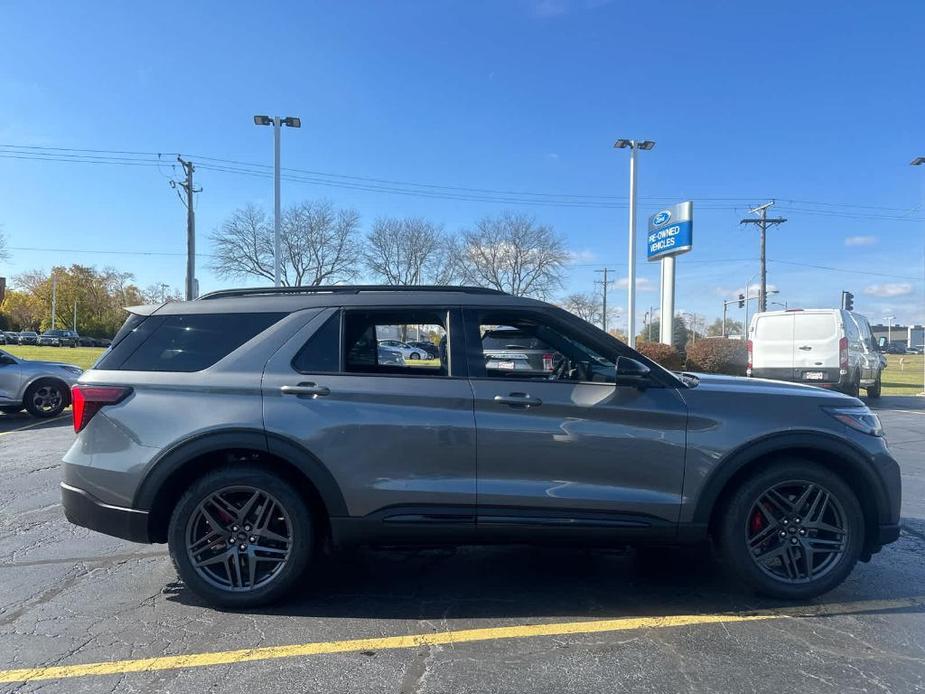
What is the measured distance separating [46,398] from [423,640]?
10521mm

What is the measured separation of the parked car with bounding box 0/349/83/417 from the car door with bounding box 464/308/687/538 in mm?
10122

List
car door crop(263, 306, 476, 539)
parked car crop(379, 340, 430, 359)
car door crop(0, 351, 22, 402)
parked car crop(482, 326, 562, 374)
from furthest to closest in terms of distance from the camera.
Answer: car door crop(0, 351, 22, 402) < parked car crop(379, 340, 430, 359) < parked car crop(482, 326, 562, 374) < car door crop(263, 306, 476, 539)

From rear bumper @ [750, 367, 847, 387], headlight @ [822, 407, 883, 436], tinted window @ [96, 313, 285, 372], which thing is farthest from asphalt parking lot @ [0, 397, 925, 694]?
rear bumper @ [750, 367, 847, 387]

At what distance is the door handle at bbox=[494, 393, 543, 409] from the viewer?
333 cm

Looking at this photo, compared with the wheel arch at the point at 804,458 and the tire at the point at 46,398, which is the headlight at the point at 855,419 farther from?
the tire at the point at 46,398

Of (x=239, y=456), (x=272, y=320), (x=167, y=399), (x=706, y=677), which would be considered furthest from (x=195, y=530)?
(x=706, y=677)

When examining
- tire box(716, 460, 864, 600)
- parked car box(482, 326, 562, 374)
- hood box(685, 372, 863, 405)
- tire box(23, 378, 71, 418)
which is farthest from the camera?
tire box(23, 378, 71, 418)

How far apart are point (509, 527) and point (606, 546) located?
624mm

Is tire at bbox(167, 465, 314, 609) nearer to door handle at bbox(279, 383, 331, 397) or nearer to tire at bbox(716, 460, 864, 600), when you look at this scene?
door handle at bbox(279, 383, 331, 397)

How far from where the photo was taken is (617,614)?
338cm

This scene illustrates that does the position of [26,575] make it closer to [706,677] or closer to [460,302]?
[460,302]

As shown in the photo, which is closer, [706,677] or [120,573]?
[706,677]

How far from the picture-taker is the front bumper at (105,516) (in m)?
3.35

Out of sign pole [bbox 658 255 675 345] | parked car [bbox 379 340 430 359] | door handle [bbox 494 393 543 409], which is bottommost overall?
door handle [bbox 494 393 543 409]
